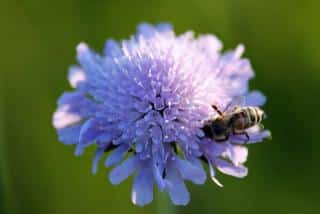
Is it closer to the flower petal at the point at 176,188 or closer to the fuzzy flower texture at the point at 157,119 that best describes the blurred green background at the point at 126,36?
the fuzzy flower texture at the point at 157,119

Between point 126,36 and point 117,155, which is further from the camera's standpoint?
point 126,36

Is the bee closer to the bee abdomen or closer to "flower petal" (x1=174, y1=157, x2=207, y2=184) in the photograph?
the bee abdomen

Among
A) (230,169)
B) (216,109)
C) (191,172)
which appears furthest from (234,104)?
(191,172)

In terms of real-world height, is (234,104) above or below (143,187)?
above

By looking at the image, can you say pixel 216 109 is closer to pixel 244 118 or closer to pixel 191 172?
pixel 244 118

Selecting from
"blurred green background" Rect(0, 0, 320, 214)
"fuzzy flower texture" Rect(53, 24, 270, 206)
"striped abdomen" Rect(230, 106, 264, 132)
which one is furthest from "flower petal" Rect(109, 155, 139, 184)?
"blurred green background" Rect(0, 0, 320, 214)
